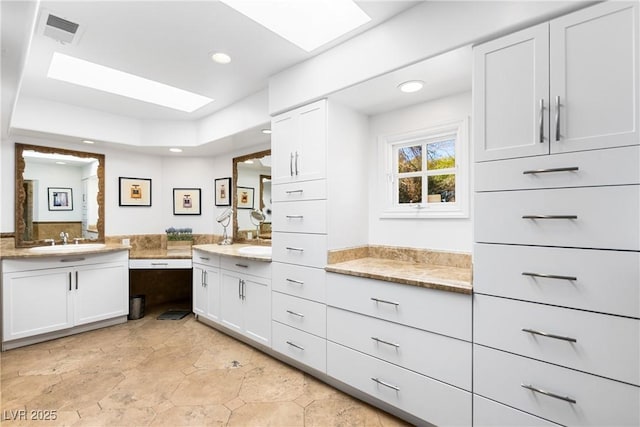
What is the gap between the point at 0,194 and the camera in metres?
3.16

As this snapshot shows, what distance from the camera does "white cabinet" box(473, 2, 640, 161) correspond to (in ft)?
3.90

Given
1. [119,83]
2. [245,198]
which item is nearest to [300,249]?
[245,198]

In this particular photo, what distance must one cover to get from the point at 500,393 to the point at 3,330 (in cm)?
406

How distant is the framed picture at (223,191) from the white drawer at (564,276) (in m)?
3.38

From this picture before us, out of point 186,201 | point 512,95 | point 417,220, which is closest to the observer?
point 512,95

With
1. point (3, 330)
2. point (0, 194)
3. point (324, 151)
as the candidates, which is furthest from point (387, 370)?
point (0, 194)

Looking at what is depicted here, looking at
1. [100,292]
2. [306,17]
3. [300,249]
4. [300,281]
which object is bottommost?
[100,292]

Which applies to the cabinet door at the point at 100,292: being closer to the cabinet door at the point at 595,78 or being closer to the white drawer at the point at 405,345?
the white drawer at the point at 405,345

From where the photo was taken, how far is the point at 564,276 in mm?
1303

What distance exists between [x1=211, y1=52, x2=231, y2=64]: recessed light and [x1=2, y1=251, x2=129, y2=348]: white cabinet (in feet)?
8.40

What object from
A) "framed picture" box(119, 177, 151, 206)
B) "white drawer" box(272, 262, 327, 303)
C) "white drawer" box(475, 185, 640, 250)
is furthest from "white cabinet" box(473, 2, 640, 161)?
"framed picture" box(119, 177, 151, 206)

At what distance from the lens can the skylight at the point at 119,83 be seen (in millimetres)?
2561

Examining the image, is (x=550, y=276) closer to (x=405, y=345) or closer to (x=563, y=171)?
(x=563, y=171)

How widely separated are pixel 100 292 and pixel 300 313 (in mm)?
2501
